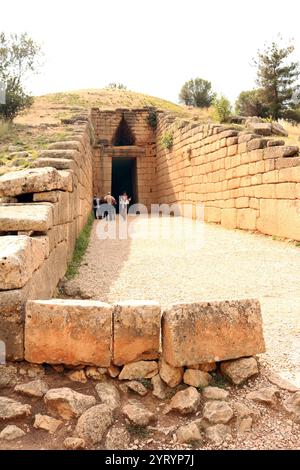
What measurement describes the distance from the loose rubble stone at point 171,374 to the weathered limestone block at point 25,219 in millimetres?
2089

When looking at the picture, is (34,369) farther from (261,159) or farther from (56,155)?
(261,159)

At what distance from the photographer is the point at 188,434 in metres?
2.43

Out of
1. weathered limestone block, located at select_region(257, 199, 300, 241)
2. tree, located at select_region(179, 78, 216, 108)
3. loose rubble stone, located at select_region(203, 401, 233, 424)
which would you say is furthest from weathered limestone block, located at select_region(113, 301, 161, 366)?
tree, located at select_region(179, 78, 216, 108)

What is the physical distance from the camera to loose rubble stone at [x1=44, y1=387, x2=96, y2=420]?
2582 millimetres

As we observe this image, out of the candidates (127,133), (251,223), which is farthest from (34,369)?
(127,133)

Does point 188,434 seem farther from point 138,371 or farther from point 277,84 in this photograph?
point 277,84

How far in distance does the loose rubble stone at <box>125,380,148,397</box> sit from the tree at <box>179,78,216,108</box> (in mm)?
28948

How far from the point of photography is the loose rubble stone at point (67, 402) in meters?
2.58

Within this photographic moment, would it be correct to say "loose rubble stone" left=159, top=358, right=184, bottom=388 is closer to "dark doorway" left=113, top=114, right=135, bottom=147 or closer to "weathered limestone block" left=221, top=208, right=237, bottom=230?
"weathered limestone block" left=221, top=208, right=237, bottom=230

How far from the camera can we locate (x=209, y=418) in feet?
8.40

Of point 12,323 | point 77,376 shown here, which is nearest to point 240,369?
point 77,376

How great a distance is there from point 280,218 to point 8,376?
7.17 metres

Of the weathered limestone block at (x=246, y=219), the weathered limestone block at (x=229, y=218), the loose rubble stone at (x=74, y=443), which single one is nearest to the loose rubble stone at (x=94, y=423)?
the loose rubble stone at (x=74, y=443)

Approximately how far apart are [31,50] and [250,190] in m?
13.8
